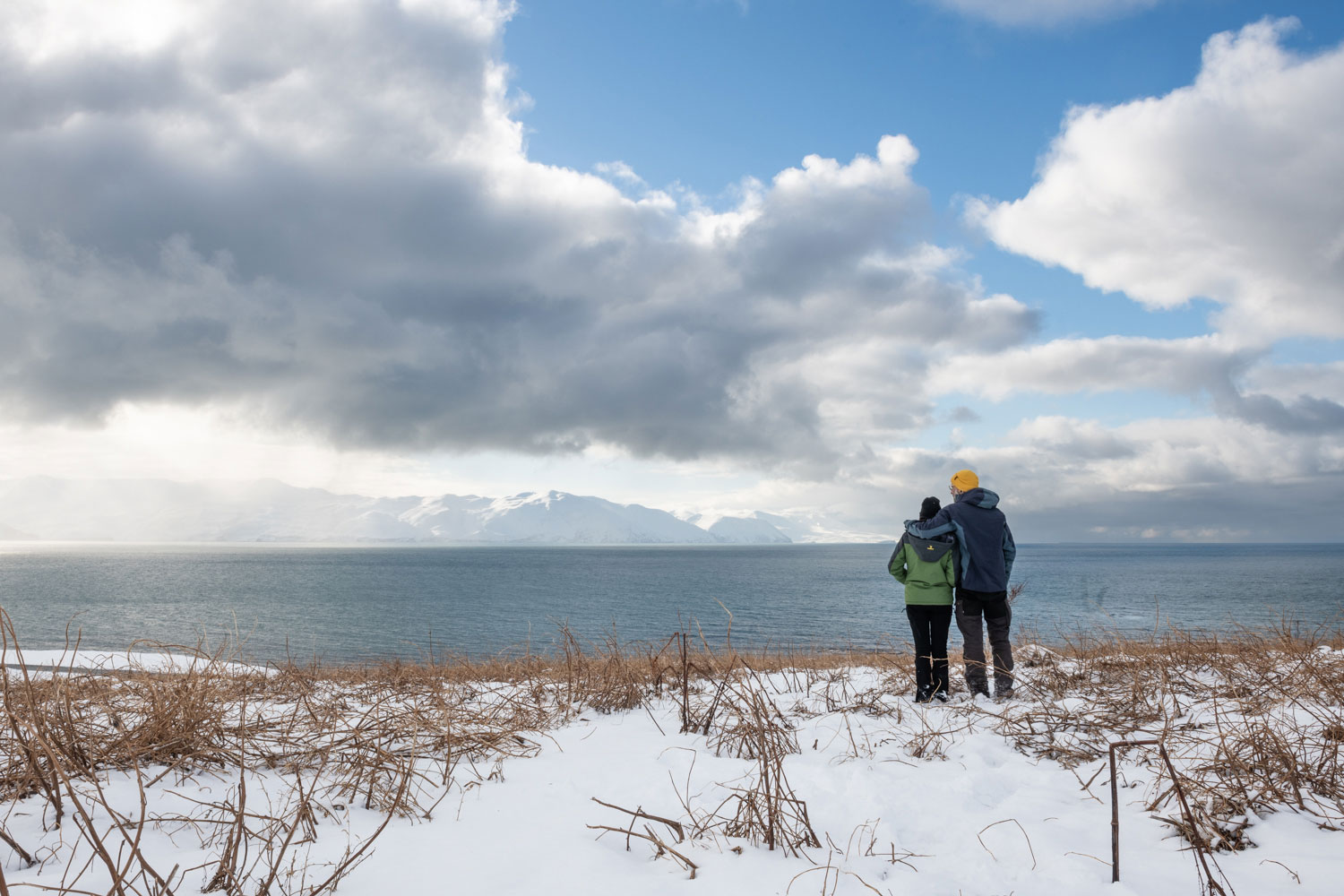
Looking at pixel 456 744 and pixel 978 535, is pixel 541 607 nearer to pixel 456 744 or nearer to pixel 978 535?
pixel 978 535

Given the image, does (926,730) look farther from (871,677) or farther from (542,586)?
(542,586)

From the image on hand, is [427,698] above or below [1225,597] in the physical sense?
above

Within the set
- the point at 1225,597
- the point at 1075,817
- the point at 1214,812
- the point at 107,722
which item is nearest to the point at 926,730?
the point at 1075,817

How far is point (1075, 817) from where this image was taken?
354 centimetres

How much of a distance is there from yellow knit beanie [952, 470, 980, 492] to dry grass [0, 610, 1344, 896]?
7.36 ft

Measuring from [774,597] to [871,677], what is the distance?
57915mm

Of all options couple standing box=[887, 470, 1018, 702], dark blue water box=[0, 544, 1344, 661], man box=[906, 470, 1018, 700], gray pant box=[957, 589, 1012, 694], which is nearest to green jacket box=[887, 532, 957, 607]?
couple standing box=[887, 470, 1018, 702]

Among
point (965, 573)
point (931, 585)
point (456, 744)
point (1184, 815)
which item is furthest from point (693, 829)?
point (965, 573)

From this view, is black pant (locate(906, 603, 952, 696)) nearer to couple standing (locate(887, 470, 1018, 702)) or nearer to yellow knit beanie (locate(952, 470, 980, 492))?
couple standing (locate(887, 470, 1018, 702))

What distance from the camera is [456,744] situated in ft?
14.6

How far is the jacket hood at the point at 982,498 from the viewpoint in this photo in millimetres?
7754

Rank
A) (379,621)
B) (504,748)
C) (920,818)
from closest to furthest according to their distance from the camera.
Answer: (920,818), (504,748), (379,621)

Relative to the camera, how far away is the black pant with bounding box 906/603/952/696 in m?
7.09

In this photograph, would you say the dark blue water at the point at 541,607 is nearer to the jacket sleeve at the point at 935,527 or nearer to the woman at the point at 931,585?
the woman at the point at 931,585
